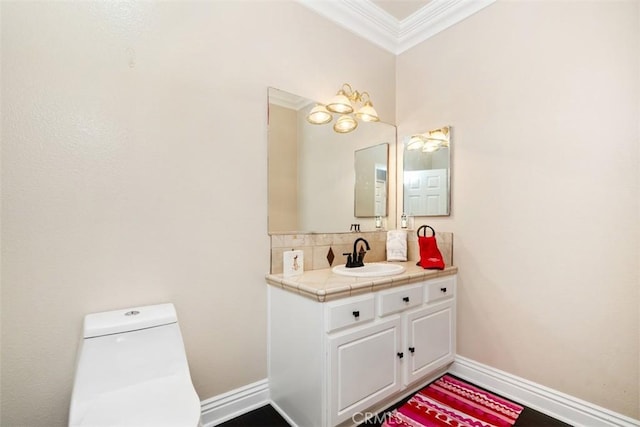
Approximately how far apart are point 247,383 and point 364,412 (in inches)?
27.8

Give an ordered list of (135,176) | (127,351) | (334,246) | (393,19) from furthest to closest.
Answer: (393,19) → (334,246) → (135,176) → (127,351)

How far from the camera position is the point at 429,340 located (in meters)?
2.02

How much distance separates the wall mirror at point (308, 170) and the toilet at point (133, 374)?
840mm

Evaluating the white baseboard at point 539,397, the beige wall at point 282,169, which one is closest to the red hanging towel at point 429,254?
the white baseboard at point 539,397

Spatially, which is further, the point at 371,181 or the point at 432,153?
the point at 371,181

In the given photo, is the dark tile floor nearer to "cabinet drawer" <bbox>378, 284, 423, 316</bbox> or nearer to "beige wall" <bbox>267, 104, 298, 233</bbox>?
"cabinet drawer" <bbox>378, 284, 423, 316</bbox>

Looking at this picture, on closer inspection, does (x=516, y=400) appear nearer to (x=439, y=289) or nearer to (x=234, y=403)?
(x=439, y=289)

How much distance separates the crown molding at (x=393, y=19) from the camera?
7.20ft

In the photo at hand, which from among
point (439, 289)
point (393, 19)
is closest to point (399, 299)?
point (439, 289)

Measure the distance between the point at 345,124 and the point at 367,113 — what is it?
185 mm

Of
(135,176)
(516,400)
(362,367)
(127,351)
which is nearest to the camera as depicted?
(127,351)

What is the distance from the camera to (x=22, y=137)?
4.13ft

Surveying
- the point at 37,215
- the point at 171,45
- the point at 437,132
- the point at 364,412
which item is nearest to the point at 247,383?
the point at 364,412

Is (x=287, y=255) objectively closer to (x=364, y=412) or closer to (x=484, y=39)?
(x=364, y=412)
